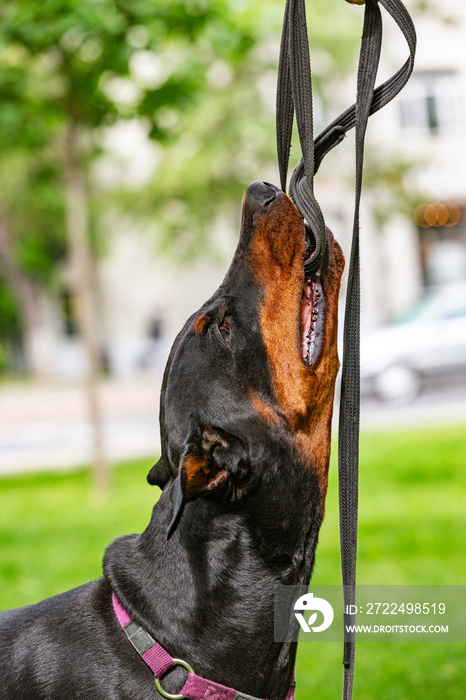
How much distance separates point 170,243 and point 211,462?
1909 centimetres

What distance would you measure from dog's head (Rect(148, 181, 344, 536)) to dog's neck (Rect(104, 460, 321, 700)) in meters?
0.11

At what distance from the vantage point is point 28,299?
107 ft

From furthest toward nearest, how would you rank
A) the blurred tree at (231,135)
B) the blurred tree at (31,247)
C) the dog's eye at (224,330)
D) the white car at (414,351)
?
the blurred tree at (31,247)
the blurred tree at (231,135)
the white car at (414,351)
the dog's eye at (224,330)

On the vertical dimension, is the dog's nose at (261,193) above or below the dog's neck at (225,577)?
above

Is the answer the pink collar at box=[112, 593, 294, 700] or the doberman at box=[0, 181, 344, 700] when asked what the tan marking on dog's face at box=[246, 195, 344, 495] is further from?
the pink collar at box=[112, 593, 294, 700]

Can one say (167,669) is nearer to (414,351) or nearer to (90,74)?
(90,74)

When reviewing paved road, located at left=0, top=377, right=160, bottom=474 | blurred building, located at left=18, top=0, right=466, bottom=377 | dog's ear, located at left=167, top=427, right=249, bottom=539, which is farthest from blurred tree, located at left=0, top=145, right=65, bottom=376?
dog's ear, located at left=167, top=427, right=249, bottom=539

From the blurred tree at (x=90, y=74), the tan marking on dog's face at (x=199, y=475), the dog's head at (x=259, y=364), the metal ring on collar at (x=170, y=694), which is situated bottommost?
the metal ring on collar at (x=170, y=694)

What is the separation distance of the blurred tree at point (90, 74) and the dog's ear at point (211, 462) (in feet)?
18.5

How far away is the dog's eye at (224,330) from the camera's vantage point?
2.74m

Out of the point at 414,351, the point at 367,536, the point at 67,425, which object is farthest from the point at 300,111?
the point at 67,425

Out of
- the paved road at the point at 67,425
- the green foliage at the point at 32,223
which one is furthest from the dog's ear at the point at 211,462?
the green foliage at the point at 32,223

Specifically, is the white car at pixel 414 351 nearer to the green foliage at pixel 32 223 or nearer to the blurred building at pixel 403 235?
the blurred building at pixel 403 235

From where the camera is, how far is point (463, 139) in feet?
101
